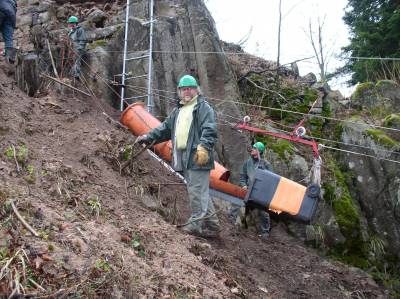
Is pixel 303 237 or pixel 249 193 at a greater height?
pixel 249 193

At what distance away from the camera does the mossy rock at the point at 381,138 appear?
404 inches

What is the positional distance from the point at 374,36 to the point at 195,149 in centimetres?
1193

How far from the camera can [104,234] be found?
4344 millimetres

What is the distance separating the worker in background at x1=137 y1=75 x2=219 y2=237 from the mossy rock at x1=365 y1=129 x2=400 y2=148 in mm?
5546

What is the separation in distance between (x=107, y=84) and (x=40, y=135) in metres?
3.59

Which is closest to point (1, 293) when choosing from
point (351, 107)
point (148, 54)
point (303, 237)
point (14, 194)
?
point (14, 194)

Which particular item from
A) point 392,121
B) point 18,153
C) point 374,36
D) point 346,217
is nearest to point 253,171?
point 346,217

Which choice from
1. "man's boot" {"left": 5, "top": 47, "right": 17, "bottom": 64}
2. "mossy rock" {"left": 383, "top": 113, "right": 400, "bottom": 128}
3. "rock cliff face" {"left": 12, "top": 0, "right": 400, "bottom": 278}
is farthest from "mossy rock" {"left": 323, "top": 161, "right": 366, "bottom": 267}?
"man's boot" {"left": 5, "top": 47, "right": 17, "bottom": 64}

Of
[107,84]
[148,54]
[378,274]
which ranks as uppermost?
[148,54]

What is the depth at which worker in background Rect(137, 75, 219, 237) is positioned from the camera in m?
5.64

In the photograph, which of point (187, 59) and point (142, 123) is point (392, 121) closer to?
point (187, 59)

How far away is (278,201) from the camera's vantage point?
6309 mm

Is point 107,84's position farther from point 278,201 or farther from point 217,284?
point 217,284

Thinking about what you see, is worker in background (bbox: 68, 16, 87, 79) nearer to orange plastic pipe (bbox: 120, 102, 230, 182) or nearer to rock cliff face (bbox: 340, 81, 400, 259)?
orange plastic pipe (bbox: 120, 102, 230, 182)
